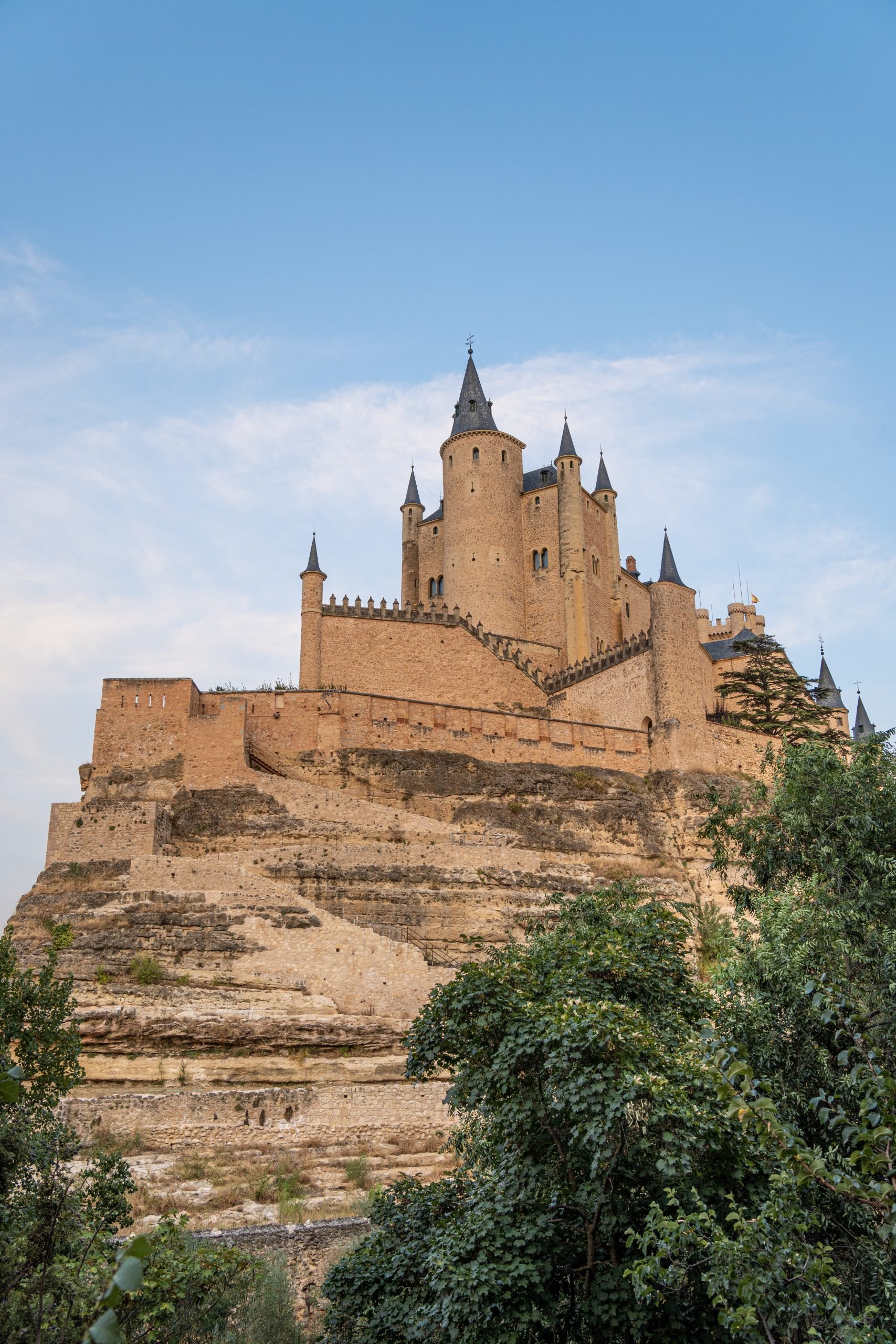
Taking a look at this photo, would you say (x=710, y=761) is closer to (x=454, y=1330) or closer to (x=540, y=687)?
(x=540, y=687)

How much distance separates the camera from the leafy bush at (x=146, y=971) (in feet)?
98.8

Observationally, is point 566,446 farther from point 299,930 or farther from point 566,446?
point 299,930

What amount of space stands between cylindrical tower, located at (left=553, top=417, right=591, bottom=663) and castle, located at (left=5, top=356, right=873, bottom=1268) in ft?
0.88

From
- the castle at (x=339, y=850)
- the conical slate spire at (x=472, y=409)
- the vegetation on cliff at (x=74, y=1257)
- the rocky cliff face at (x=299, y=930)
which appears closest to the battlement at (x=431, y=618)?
the castle at (x=339, y=850)

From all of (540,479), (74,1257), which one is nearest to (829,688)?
(540,479)

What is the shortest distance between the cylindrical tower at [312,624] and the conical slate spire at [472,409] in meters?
15.6

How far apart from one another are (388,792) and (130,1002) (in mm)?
12745

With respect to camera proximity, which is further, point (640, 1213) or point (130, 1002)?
point (130, 1002)

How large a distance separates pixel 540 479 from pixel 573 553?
618 cm

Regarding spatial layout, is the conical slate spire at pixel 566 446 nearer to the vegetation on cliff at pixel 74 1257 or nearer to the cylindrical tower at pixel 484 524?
the cylindrical tower at pixel 484 524

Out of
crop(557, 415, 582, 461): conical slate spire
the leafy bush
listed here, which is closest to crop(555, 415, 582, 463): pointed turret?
crop(557, 415, 582, 461): conical slate spire

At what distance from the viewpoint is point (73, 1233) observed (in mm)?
14094

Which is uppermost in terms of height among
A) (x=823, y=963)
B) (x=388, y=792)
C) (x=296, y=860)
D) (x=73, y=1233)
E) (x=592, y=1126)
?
(x=388, y=792)

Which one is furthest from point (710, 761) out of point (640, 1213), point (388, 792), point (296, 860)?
point (640, 1213)
